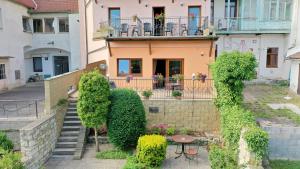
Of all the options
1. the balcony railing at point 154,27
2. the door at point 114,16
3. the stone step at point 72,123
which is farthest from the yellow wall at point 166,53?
the stone step at point 72,123

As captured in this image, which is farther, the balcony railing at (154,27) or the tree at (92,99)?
the balcony railing at (154,27)

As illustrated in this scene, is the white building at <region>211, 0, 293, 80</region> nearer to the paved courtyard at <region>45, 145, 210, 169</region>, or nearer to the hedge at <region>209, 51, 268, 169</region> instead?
the hedge at <region>209, 51, 268, 169</region>

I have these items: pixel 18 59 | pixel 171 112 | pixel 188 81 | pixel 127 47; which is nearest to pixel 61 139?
pixel 171 112

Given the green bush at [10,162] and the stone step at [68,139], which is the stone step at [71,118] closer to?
the stone step at [68,139]

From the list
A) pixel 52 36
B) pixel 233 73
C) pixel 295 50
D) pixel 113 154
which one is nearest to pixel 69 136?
pixel 113 154

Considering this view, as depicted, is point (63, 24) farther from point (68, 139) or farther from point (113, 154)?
point (113, 154)

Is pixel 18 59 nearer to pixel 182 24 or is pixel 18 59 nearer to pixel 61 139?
pixel 61 139

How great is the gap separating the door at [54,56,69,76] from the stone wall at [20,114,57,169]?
1668 cm

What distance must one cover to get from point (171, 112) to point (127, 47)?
6037mm

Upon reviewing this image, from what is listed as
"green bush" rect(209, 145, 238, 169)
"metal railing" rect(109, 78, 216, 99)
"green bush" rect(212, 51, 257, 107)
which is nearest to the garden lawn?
"green bush" rect(212, 51, 257, 107)

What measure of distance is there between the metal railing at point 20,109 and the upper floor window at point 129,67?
5628 millimetres

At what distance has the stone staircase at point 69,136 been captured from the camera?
11.5 m

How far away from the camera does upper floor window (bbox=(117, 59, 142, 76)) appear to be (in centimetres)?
1691

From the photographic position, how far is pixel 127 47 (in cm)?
1659
